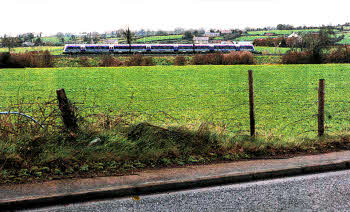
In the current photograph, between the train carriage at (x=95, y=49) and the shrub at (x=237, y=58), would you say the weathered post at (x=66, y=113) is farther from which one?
the train carriage at (x=95, y=49)

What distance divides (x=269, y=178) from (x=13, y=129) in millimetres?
4598

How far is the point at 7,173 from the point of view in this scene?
4996mm

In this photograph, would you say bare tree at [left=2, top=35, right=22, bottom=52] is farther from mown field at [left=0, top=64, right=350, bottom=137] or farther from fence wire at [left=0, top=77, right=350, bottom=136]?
fence wire at [left=0, top=77, right=350, bottom=136]

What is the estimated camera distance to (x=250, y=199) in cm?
441

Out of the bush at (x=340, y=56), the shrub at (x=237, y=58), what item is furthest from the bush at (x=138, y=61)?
the bush at (x=340, y=56)

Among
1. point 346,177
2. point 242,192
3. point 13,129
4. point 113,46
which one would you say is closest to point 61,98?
point 13,129

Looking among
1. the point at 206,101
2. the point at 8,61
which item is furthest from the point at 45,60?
the point at 206,101

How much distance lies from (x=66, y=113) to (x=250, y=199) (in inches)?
142

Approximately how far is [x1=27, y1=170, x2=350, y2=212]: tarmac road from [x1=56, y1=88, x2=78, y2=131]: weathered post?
6.77 ft

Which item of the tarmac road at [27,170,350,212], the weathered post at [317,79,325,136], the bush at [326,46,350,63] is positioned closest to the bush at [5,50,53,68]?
the bush at [326,46,350,63]

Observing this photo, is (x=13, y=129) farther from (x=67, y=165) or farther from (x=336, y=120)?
(x=336, y=120)

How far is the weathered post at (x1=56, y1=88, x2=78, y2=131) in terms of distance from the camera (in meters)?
5.84

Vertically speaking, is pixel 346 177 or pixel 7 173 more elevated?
pixel 7 173

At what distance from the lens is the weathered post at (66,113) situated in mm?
5840
